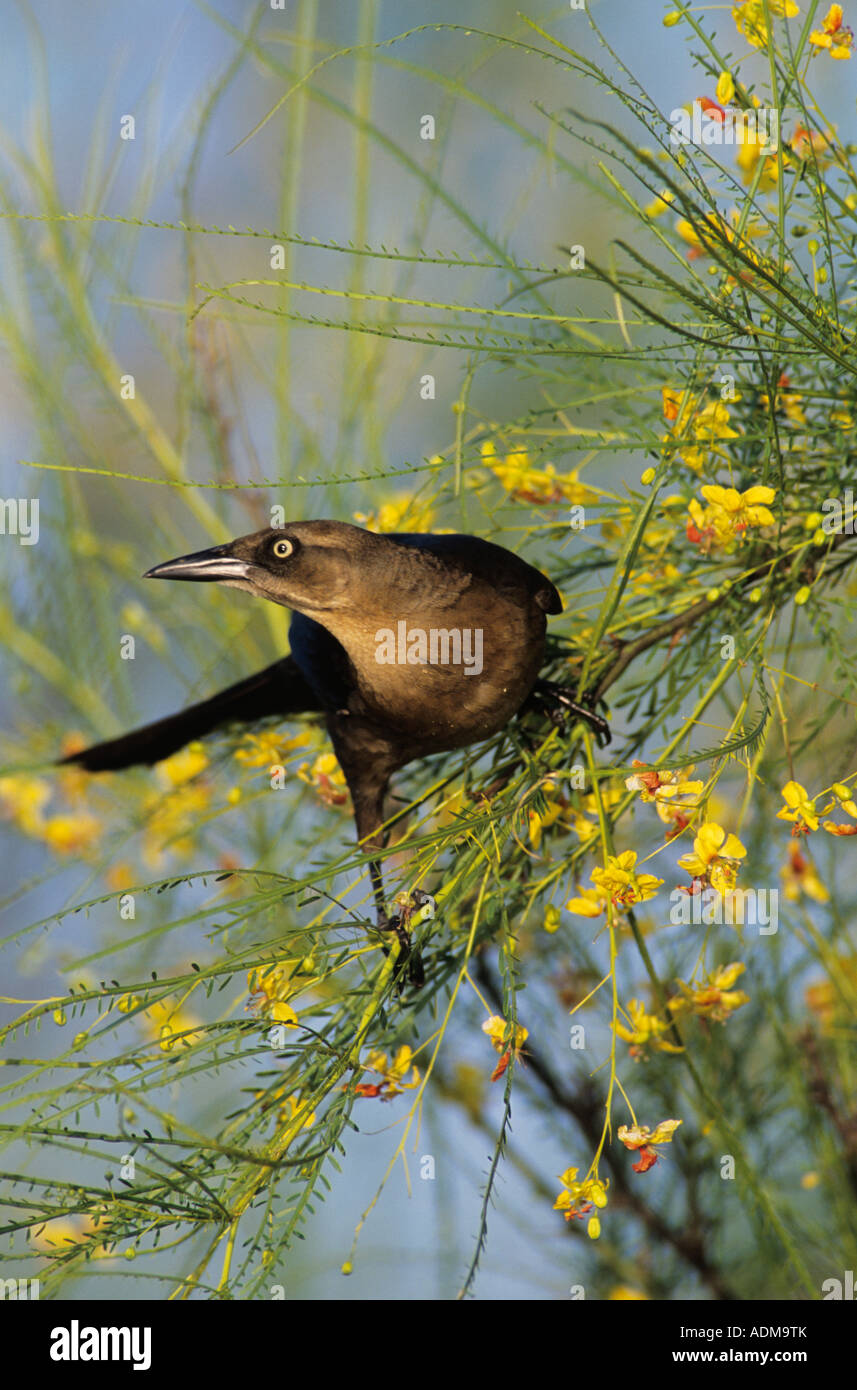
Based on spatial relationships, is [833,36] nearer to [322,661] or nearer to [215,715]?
[322,661]

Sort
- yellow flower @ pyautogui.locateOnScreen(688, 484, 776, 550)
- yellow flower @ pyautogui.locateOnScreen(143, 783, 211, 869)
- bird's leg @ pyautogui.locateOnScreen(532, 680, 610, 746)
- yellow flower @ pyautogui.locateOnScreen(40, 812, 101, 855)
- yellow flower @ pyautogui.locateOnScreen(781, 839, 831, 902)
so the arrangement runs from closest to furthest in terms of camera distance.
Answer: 1. yellow flower @ pyautogui.locateOnScreen(688, 484, 776, 550)
2. bird's leg @ pyautogui.locateOnScreen(532, 680, 610, 746)
3. yellow flower @ pyautogui.locateOnScreen(781, 839, 831, 902)
4. yellow flower @ pyautogui.locateOnScreen(143, 783, 211, 869)
5. yellow flower @ pyautogui.locateOnScreen(40, 812, 101, 855)

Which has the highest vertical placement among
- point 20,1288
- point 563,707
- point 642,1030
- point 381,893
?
point 563,707

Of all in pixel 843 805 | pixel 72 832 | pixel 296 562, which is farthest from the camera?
pixel 72 832

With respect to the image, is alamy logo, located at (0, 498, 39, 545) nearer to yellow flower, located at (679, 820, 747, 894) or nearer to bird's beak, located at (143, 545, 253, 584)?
bird's beak, located at (143, 545, 253, 584)

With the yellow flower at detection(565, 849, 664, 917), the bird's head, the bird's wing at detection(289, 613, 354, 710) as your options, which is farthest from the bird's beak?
the yellow flower at detection(565, 849, 664, 917)

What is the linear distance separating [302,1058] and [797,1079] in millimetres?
645

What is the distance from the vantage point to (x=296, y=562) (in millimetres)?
1082

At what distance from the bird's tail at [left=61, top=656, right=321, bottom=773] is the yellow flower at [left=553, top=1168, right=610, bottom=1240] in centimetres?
66

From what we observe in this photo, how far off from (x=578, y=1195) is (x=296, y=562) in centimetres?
60

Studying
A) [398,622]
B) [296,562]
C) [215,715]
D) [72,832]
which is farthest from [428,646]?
[72,832]

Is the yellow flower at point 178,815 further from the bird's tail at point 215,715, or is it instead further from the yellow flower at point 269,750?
the yellow flower at point 269,750

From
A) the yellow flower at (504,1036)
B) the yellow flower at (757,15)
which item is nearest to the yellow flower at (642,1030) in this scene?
the yellow flower at (504,1036)

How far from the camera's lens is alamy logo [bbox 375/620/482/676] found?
1.07 meters

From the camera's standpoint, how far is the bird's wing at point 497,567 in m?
1.10
